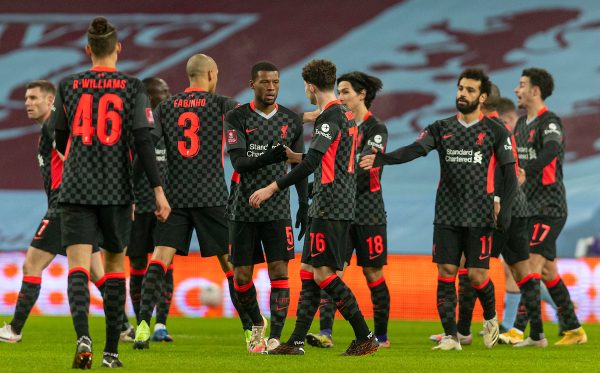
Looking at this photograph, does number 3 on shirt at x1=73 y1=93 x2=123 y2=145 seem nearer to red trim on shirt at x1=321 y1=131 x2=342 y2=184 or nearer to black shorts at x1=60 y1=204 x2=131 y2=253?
black shorts at x1=60 y1=204 x2=131 y2=253

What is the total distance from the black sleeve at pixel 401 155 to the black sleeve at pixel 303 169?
146 centimetres

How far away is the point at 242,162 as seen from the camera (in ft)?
25.3

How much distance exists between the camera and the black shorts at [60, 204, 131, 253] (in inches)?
250

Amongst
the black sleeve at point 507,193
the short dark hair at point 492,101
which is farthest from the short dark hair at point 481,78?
the short dark hair at point 492,101

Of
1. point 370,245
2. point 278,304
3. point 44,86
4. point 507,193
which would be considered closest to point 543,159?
point 507,193

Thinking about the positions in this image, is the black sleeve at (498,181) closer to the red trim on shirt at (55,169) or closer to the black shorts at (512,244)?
the black shorts at (512,244)

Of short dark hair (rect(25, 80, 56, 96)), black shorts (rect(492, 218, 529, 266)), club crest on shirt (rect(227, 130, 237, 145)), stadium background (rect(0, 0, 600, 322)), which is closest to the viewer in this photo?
club crest on shirt (rect(227, 130, 237, 145))

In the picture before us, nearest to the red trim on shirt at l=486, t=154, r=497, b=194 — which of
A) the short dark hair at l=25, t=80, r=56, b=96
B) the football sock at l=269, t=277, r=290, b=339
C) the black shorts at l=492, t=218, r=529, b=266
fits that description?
the black shorts at l=492, t=218, r=529, b=266

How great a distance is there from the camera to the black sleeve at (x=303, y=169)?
731cm

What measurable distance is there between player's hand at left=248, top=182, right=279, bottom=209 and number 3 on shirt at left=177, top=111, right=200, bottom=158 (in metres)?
1.35

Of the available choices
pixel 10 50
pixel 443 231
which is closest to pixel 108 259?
pixel 443 231

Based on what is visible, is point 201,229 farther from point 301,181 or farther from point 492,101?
point 492,101

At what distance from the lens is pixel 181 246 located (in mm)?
8555

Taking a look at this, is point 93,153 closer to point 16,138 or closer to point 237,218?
point 237,218
